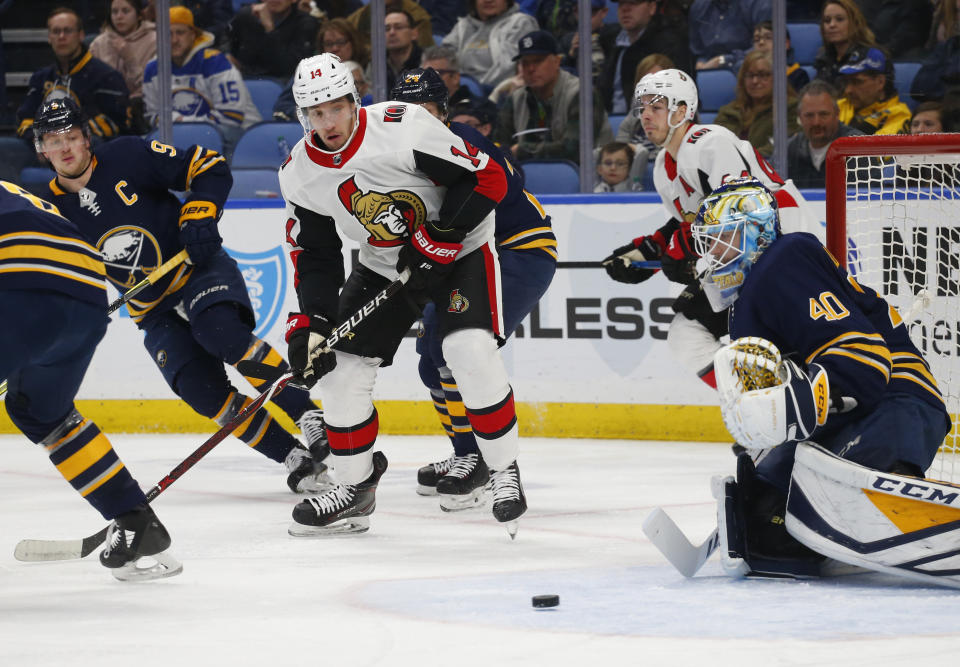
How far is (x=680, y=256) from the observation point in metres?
4.05

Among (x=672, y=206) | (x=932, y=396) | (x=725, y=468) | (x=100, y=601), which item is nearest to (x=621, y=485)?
(x=725, y=468)

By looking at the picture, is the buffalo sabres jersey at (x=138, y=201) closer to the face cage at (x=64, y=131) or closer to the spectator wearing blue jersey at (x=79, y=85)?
the face cage at (x=64, y=131)

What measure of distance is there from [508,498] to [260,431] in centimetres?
114

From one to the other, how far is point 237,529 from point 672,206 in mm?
1610

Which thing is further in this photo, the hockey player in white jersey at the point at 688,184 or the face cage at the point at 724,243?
the hockey player in white jersey at the point at 688,184

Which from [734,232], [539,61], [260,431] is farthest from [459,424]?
[539,61]

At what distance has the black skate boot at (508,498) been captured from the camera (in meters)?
3.39

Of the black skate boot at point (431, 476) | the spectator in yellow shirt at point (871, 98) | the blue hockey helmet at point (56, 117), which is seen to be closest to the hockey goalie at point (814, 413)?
the black skate boot at point (431, 476)

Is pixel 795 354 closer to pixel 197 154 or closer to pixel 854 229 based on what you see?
pixel 854 229

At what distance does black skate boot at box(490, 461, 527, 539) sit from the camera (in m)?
3.39

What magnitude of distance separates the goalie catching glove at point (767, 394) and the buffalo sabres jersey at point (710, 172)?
4.75 ft

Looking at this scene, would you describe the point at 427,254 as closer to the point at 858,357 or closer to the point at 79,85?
the point at 858,357

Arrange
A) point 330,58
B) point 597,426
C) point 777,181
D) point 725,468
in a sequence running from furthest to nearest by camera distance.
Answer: point 597,426, point 725,468, point 777,181, point 330,58

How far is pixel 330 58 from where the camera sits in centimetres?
339
